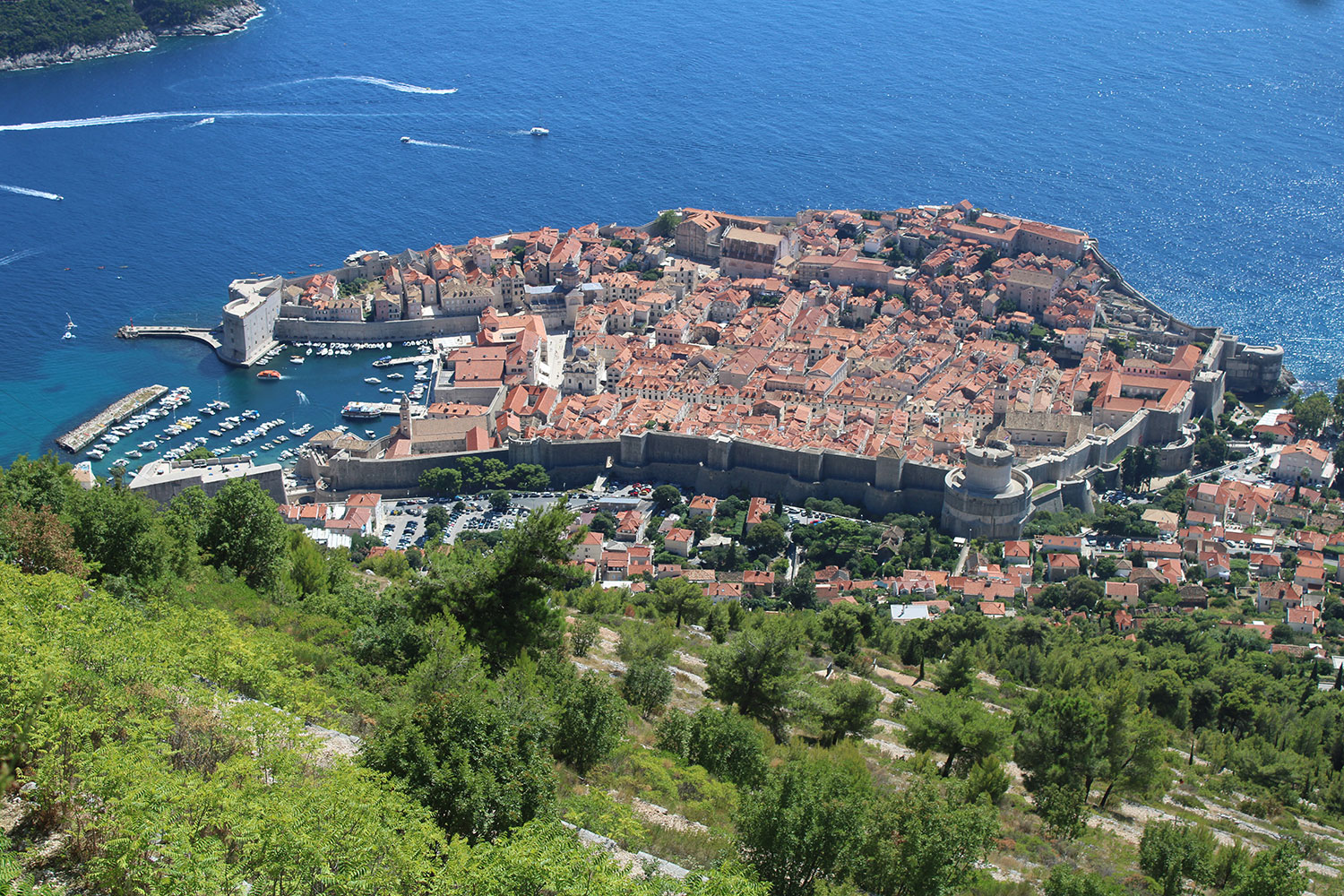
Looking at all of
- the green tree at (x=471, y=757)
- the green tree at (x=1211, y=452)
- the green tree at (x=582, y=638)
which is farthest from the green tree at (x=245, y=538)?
the green tree at (x=1211, y=452)

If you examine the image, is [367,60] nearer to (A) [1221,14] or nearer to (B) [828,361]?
(B) [828,361]

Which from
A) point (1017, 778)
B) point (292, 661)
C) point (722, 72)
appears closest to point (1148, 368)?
point (1017, 778)

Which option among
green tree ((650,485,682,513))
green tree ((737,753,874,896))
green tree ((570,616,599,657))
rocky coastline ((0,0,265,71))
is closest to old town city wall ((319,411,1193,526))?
green tree ((650,485,682,513))

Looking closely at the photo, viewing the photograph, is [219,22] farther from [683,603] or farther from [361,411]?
[683,603]

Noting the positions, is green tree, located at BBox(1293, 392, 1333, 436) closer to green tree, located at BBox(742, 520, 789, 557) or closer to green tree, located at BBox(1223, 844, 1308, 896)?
green tree, located at BBox(742, 520, 789, 557)

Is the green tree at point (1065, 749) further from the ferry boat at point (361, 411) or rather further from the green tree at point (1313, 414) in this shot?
the ferry boat at point (361, 411)

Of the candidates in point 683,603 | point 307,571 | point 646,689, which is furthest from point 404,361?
point 646,689
